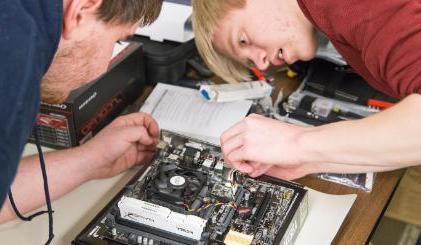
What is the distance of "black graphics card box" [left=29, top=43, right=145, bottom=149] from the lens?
4.13ft

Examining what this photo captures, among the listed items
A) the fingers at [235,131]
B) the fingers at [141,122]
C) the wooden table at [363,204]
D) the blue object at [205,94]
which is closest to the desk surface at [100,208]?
the wooden table at [363,204]

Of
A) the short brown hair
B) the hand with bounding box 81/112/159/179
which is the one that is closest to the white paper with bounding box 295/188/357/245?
the hand with bounding box 81/112/159/179

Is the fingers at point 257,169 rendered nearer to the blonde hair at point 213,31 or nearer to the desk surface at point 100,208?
the desk surface at point 100,208

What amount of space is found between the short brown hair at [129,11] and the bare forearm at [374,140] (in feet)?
1.22

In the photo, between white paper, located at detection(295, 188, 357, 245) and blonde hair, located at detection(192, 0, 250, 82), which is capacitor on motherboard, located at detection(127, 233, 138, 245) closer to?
white paper, located at detection(295, 188, 357, 245)

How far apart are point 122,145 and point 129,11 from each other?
1.31ft

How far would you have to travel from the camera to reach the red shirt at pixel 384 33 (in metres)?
0.98

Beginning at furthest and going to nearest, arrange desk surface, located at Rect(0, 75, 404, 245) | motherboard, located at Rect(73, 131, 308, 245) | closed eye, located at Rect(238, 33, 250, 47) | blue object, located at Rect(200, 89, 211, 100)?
blue object, located at Rect(200, 89, 211, 100) → closed eye, located at Rect(238, 33, 250, 47) → desk surface, located at Rect(0, 75, 404, 245) → motherboard, located at Rect(73, 131, 308, 245)

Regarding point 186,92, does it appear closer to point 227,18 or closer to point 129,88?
point 129,88

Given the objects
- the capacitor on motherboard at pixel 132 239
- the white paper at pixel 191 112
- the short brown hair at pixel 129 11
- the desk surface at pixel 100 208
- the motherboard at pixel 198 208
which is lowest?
the desk surface at pixel 100 208

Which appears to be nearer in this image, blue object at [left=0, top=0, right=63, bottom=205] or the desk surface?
blue object at [left=0, top=0, right=63, bottom=205]

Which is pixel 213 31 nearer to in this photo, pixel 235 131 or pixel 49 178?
pixel 235 131

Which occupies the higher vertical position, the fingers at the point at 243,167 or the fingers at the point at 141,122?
the fingers at the point at 243,167

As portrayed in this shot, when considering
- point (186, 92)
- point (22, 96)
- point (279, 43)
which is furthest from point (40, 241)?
point (279, 43)
